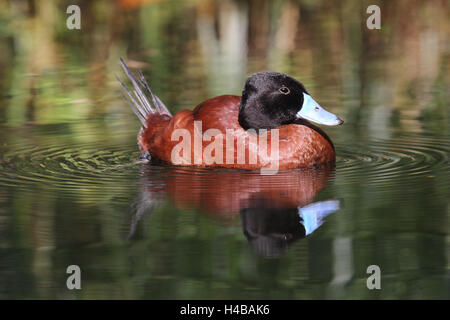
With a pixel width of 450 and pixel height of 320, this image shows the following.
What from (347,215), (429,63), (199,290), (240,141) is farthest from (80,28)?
(199,290)

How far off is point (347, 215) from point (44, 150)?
297cm

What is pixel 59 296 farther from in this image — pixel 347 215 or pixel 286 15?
pixel 286 15

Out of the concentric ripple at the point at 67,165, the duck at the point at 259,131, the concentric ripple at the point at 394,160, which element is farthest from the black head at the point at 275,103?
the concentric ripple at the point at 67,165

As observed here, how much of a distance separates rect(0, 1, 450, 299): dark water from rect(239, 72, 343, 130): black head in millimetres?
429

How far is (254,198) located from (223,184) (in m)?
0.47

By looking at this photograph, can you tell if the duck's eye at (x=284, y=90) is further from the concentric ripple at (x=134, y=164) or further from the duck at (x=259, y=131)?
the concentric ripple at (x=134, y=164)

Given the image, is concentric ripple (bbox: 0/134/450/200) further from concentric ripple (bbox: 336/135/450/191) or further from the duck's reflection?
the duck's reflection

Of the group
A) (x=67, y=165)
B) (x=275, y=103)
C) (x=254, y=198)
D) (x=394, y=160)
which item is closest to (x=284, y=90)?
(x=275, y=103)

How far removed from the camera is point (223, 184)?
6.28m

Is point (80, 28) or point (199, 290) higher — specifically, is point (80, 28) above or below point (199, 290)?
above

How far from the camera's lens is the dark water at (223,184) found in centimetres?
451

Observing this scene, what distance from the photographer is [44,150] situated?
7.40 meters

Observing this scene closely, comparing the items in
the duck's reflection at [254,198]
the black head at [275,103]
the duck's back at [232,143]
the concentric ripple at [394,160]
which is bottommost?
the duck's reflection at [254,198]

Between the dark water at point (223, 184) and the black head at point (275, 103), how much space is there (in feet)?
1.41
